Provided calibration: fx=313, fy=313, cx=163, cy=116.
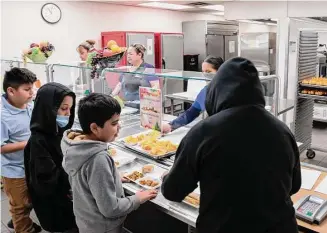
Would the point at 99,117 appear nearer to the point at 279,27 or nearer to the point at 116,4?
the point at 279,27

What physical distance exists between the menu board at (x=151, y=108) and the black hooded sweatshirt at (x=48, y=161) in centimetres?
46

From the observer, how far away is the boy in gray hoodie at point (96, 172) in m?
1.25

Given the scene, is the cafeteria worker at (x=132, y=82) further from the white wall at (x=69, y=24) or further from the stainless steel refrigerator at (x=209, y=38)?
the stainless steel refrigerator at (x=209, y=38)

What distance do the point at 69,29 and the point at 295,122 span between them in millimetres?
3760

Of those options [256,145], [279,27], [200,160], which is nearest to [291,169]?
[256,145]

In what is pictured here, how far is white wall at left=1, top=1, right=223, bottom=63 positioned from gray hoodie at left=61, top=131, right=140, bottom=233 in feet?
12.3

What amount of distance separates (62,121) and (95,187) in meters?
0.69

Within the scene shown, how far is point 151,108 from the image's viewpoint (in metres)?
1.99

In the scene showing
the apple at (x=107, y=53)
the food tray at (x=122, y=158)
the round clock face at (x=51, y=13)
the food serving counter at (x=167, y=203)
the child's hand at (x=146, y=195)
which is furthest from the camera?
the round clock face at (x=51, y=13)

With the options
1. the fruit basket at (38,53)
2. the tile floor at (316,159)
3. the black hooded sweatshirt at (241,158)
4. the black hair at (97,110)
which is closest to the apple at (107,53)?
the fruit basket at (38,53)

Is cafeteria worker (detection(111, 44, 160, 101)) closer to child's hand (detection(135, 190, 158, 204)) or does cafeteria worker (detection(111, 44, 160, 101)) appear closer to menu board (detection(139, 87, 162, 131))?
menu board (detection(139, 87, 162, 131))

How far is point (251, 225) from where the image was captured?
97cm

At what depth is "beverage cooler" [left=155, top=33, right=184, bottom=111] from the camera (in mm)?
5770

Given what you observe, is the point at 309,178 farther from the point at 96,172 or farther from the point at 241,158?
the point at 96,172
